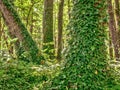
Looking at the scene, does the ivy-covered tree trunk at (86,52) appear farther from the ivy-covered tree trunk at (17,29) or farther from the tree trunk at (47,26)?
the tree trunk at (47,26)

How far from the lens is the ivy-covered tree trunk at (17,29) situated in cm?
1015

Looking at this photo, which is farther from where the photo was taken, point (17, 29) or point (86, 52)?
point (17, 29)

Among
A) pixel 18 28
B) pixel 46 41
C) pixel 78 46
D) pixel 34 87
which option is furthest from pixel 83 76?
pixel 46 41

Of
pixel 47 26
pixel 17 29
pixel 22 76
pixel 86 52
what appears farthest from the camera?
pixel 47 26

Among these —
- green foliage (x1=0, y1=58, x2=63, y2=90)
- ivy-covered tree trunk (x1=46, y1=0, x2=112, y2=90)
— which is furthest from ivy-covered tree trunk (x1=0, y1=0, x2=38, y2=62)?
ivy-covered tree trunk (x1=46, y1=0, x2=112, y2=90)

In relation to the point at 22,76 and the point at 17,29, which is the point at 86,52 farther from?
the point at 17,29

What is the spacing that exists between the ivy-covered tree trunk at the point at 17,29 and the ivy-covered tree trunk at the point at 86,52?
3.56 m

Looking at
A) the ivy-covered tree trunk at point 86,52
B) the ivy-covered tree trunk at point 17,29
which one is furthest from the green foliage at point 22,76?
the ivy-covered tree trunk at point 17,29

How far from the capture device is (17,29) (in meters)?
10.3

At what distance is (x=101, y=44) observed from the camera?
21.7ft

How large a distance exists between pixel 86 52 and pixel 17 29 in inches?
177

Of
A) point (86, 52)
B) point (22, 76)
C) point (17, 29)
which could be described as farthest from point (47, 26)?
point (86, 52)

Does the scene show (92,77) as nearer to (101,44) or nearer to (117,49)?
(101,44)

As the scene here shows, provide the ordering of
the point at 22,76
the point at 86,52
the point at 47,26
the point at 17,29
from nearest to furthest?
the point at 86,52
the point at 22,76
the point at 17,29
the point at 47,26
